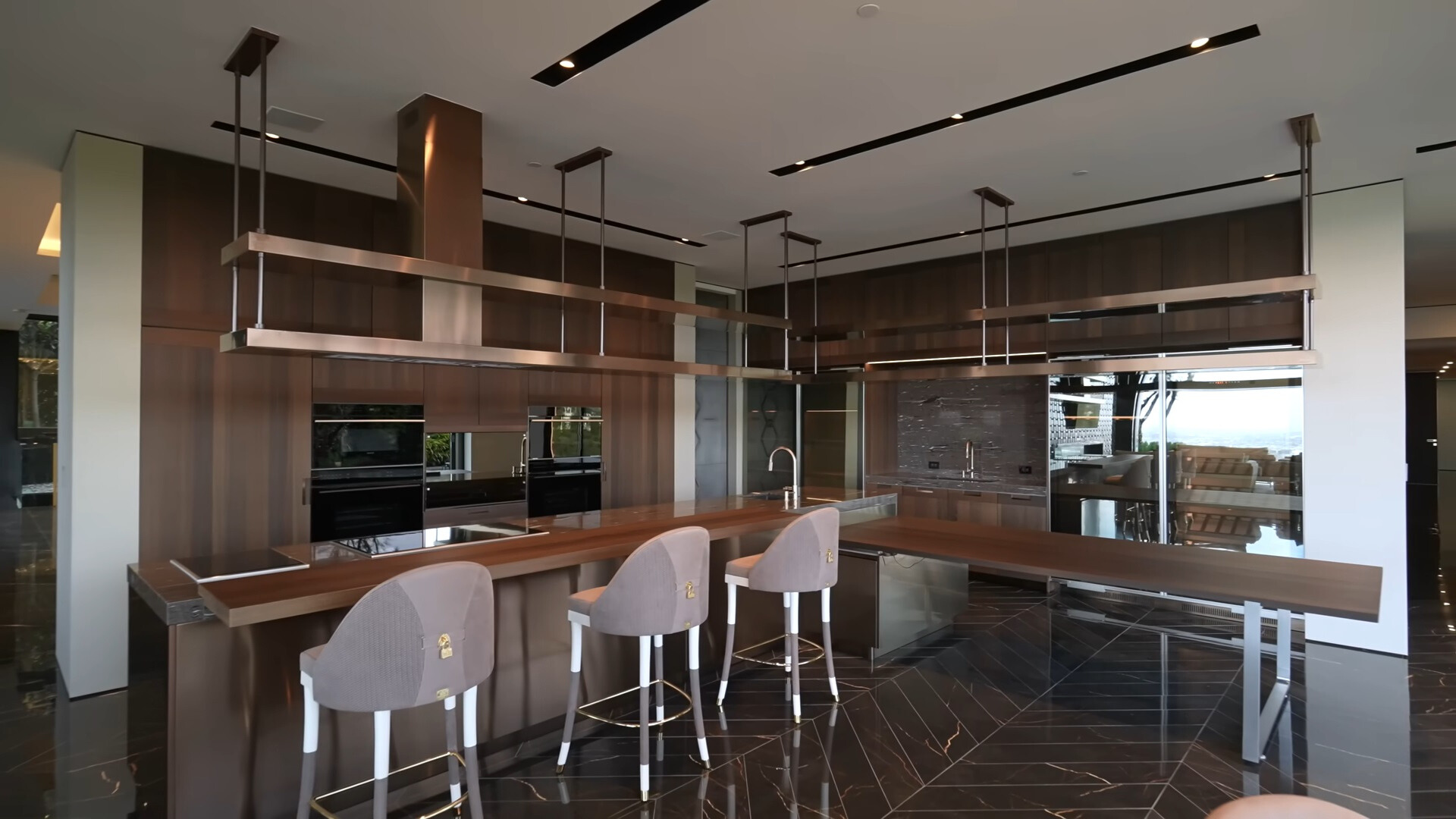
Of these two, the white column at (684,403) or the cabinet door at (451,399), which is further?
the white column at (684,403)

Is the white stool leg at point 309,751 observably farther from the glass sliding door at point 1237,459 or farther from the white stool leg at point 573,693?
the glass sliding door at point 1237,459

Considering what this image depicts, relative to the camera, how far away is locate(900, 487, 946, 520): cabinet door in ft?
20.9

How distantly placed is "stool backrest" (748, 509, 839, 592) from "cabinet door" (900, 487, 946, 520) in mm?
3125

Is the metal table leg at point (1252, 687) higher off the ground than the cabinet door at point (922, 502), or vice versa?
the cabinet door at point (922, 502)

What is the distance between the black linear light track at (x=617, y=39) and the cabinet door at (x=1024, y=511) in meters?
4.70

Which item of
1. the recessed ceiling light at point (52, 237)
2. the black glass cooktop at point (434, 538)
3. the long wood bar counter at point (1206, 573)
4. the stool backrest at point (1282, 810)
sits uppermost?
the recessed ceiling light at point (52, 237)

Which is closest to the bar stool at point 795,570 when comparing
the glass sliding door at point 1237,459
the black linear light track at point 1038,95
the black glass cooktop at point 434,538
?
the black glass cooktop at point 434,538

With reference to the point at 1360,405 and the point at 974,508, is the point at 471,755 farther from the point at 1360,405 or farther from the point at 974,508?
the point at 1360,405

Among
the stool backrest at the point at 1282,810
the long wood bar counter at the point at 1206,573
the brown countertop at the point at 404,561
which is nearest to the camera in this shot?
the stool backrest at the point at 1282,810

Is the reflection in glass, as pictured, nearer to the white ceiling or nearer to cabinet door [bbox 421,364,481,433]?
the white ceiling

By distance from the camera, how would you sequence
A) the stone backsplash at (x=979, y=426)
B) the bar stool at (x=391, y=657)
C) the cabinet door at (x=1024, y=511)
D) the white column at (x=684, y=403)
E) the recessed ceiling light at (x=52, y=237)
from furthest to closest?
the white column at (x=684, y=403) < the stone backsplash at (x=979, y=426) < the cabinet door at (x=1024, y=511) < the recessed ceiling light at (x=52, y=237) < the bar stool at (x=391, y=657)

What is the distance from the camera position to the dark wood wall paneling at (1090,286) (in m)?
4.78

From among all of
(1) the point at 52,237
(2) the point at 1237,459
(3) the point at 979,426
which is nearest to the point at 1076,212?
(2) the point at 1237,459

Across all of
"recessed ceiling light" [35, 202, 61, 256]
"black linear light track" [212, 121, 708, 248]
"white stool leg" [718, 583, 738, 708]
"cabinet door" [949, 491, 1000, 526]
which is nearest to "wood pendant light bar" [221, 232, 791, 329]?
"black linear light track" [212, 121, 708, 248]
